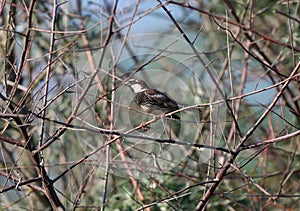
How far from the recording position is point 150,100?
1.80 meters

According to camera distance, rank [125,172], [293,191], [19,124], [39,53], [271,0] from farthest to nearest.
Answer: [271,0] < [39,53] < [293,191] < [125,172] < [19,124]

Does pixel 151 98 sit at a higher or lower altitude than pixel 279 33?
lower

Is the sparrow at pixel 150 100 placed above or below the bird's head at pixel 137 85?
below

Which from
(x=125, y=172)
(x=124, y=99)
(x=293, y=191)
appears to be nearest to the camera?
(x=124, y=99)

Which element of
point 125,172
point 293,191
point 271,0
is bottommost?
point 293,191

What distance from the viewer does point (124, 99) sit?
1955mm

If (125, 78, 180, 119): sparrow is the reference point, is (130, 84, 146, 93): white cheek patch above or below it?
above

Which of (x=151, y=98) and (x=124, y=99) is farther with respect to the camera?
(x=124, y=99)

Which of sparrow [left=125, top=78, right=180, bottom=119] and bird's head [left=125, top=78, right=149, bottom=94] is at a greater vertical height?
bird's head [left=125, top=78, right=149, bottom=94]

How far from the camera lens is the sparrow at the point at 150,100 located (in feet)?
5.84

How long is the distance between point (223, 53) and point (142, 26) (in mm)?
1125

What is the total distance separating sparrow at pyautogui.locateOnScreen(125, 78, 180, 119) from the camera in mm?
1780

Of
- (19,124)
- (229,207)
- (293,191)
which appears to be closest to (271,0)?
(293,191)

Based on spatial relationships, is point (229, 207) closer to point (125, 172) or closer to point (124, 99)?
point (125, 172)
